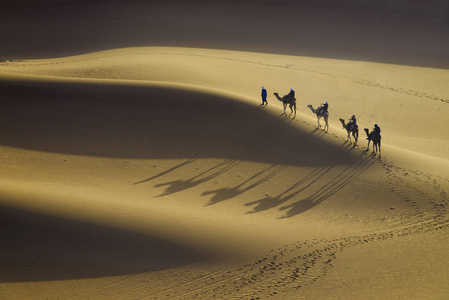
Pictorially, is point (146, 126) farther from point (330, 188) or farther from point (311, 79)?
point (311, 79)

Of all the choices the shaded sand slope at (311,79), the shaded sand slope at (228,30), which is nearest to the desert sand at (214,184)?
the shaded sand slope at (311,79)

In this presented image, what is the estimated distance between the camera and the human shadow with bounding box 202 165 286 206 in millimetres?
15922

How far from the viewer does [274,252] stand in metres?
13.1

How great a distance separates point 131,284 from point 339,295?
4.96m

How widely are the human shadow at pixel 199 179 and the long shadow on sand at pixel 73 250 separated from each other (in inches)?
119

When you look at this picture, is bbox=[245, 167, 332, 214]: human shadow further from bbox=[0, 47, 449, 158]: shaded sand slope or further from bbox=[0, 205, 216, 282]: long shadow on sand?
bbox=[0, 47, 449, 158]: shaded sand slope

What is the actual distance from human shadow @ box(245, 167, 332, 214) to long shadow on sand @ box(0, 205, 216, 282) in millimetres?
3232

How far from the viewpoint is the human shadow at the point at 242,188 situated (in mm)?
15922

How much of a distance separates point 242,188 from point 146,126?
5.80 meters

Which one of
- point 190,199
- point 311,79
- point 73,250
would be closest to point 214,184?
point 190,199

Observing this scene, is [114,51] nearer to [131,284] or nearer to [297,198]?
[297,198]

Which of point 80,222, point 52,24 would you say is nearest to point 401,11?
point 52,24

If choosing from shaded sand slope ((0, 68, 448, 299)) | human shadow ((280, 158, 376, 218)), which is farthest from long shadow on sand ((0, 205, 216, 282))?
human shadow ((280, 158, 376, 218))

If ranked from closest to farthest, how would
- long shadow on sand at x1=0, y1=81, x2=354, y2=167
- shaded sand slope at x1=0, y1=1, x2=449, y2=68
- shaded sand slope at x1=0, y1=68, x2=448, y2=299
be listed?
shaded sand slope at x1=0, y1=68, x2=448, y2=299
long shadow on sand at x1=0, y1=81, x2=354, y2=167
shaded sand slope at x1=0, y1=1, x2=449, y2=68
